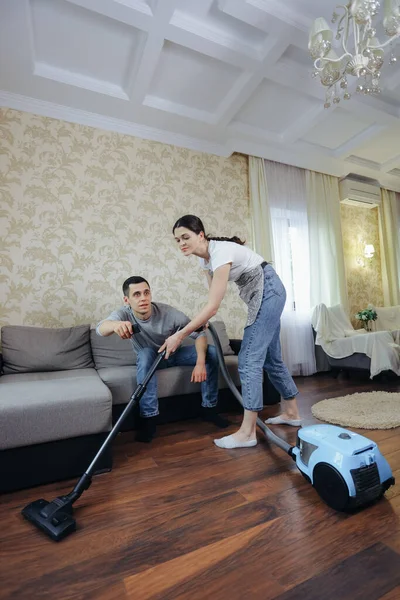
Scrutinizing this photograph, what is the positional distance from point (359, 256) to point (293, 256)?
4.78 feet

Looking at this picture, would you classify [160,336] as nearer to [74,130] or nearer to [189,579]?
[189,579]

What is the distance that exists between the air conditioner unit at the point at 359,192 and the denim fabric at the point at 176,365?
3.54 meters

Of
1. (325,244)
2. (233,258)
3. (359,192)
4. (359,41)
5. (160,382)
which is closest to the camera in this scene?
(233,258)

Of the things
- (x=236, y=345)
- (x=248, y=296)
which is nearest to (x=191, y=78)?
(x=248, y=296)

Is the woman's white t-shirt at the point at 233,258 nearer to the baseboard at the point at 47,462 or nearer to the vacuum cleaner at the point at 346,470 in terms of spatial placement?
the vacuum cleaner at the point at 346,470

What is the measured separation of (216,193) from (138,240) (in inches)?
42.2

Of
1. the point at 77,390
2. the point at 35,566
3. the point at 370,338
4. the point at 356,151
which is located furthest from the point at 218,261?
the point at 356,151

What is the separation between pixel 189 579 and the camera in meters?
0.81

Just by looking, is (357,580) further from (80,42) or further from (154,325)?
(80,42)

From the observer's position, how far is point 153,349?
2000mm

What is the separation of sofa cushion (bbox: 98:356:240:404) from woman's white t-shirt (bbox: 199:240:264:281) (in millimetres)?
795

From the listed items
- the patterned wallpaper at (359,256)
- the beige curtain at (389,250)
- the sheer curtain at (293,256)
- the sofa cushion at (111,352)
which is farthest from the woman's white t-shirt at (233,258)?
the beige curtain at (389,250)

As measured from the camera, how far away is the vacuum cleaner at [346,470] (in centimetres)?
99

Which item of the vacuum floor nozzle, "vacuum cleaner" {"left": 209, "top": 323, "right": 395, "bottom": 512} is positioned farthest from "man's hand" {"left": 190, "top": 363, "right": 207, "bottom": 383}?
the vacuum floor nozzle
